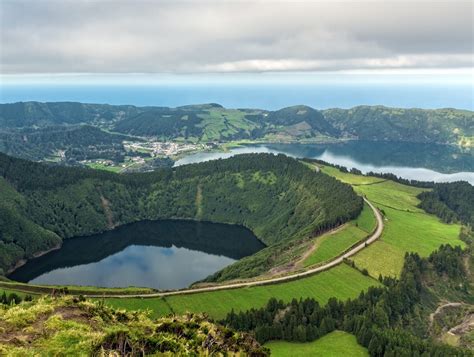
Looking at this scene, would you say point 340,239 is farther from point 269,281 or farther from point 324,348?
point 324,348

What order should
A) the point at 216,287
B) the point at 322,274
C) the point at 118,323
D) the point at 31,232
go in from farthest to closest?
the point at 31,232, the point at 322,274, the point at 216,287, the point at 118,323

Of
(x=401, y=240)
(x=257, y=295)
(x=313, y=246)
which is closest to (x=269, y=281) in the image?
(x=257, y=295)

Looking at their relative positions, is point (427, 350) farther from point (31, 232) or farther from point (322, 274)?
point (31, 232)

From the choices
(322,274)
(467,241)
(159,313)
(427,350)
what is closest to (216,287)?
(159,313)

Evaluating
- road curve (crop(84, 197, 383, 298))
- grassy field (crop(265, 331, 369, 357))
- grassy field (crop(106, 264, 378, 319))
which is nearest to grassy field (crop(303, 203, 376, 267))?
road curve (crop(84, 197, 383, 298))

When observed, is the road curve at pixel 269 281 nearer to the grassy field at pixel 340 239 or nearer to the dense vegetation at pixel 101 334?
the grassy field at pixel 340 239

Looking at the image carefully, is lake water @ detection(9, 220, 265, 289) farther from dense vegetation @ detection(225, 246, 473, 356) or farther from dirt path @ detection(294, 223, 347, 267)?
dense vegetation @ detection(225, 246, 473, 356)

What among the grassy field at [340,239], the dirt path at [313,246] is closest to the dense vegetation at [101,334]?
the dirt path at [313,246]
